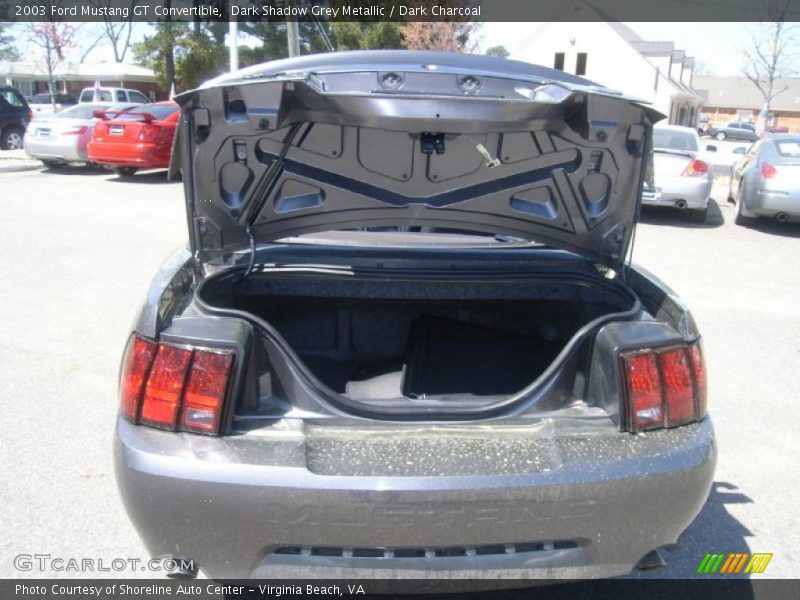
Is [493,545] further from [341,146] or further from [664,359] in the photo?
[341,146]

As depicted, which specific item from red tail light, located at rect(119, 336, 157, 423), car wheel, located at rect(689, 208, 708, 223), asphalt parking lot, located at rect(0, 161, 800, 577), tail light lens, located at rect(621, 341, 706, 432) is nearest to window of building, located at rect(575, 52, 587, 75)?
car wheel, located at rect(689, 208, 708, 223)

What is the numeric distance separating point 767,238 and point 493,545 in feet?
31.8

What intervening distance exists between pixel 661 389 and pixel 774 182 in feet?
31.0

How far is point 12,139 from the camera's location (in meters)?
18.5

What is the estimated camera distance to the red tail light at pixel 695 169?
34.9ft

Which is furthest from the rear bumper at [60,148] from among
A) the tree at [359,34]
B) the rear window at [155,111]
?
the tree at [359,34]

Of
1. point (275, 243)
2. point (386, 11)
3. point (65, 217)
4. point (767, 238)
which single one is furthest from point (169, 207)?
point (386, 11)

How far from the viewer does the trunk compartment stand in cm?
283

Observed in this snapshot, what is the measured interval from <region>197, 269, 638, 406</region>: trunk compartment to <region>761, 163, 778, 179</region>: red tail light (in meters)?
8.67

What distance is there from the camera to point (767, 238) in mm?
9992

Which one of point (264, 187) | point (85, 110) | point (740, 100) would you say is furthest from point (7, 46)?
point (740, 100)

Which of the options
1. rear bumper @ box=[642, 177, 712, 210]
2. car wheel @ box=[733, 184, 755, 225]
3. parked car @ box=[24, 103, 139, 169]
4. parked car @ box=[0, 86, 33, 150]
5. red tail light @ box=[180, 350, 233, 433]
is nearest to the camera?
red tail light @ box=[180, 350, 233, 433]

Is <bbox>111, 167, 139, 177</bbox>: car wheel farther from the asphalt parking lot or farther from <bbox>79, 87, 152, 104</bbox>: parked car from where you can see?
<bbox>79, 87, 152, 104</bbox>: parked car

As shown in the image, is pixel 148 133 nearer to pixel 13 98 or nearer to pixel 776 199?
pixel 13 98
